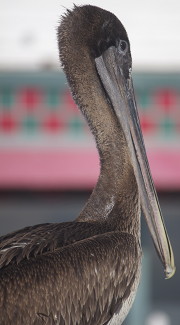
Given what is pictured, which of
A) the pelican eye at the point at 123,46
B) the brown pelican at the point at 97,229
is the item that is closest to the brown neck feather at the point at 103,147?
the brown pelican at the point at 97,229

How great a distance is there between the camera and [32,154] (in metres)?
9.15

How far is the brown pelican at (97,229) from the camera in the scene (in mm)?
4328

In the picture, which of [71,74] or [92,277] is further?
[71,74]

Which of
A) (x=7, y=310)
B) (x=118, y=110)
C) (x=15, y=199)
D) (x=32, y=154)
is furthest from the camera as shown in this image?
(x=15, y=199)

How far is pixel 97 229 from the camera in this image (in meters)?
4.59

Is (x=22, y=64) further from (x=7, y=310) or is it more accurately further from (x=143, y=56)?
(x=7, y=310)

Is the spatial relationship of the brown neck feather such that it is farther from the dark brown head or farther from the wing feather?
the wing feather

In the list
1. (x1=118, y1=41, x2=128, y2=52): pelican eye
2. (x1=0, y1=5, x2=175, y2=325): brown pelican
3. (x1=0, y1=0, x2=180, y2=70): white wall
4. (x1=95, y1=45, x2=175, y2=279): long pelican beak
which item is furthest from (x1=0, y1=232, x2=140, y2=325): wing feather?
(x1=0, y1=0, x2=180, y2=70): white wall

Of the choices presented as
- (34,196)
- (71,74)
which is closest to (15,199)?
(34,196)

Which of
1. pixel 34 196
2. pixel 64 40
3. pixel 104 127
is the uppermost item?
pixel 64 40

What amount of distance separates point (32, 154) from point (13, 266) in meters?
4.84

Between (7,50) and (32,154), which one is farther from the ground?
(7,50)

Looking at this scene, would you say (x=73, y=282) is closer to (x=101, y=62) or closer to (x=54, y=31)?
(x=101, y=62)

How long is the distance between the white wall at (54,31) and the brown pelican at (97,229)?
445 centimetres
